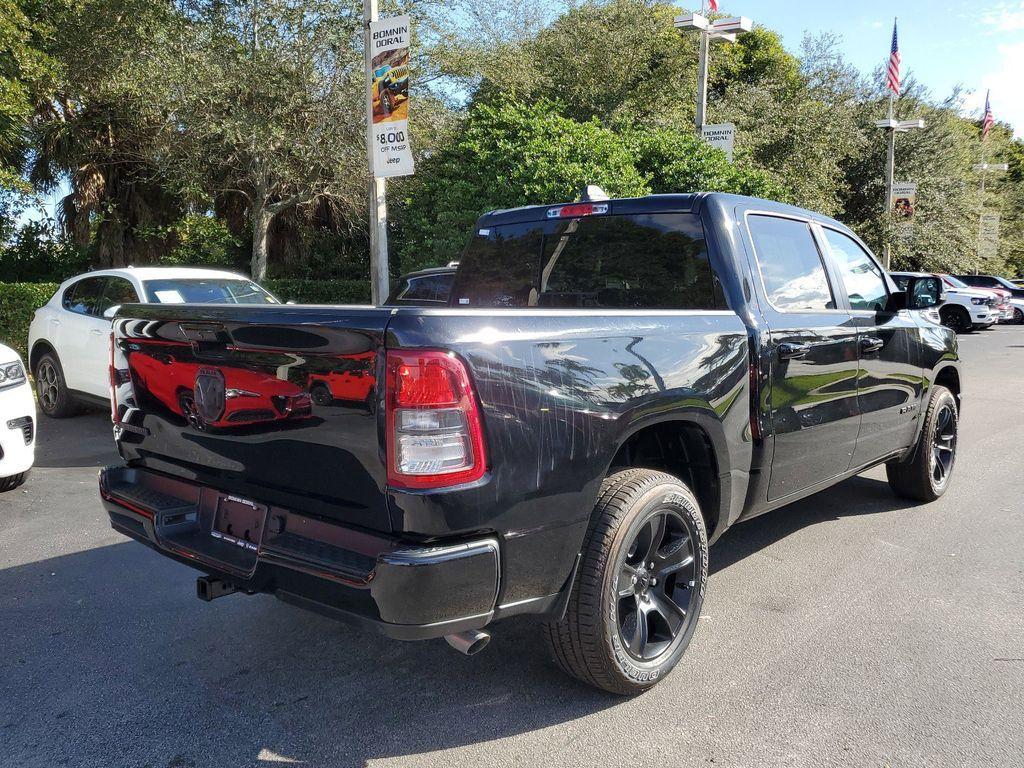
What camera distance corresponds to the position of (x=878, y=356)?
4.65 metres

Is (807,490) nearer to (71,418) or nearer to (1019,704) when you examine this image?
(1019,704)

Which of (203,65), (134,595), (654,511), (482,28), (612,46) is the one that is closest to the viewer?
(654,511)

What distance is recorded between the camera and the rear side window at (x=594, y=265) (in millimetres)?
3848

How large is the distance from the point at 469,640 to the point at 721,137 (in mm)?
15595

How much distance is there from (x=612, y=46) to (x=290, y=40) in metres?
11.5

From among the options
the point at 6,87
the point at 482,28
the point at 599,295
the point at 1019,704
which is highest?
the point at 482,28

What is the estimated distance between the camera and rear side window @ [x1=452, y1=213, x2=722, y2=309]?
385cm

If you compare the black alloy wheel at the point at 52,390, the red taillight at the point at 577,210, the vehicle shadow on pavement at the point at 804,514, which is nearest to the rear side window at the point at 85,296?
the black alloy wheel at the point at 52,390

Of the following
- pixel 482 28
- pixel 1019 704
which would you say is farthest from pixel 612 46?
pixel 1019 704

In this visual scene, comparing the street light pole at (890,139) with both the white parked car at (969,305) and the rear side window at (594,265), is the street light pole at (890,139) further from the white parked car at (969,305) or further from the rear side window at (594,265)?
the rear side window at (594,265)

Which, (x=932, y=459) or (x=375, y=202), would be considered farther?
(x=375, y=202)

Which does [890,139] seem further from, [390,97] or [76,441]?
[76,441]

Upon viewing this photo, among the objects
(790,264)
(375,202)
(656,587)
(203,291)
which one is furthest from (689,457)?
(375,202)

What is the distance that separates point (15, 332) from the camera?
483 inches
